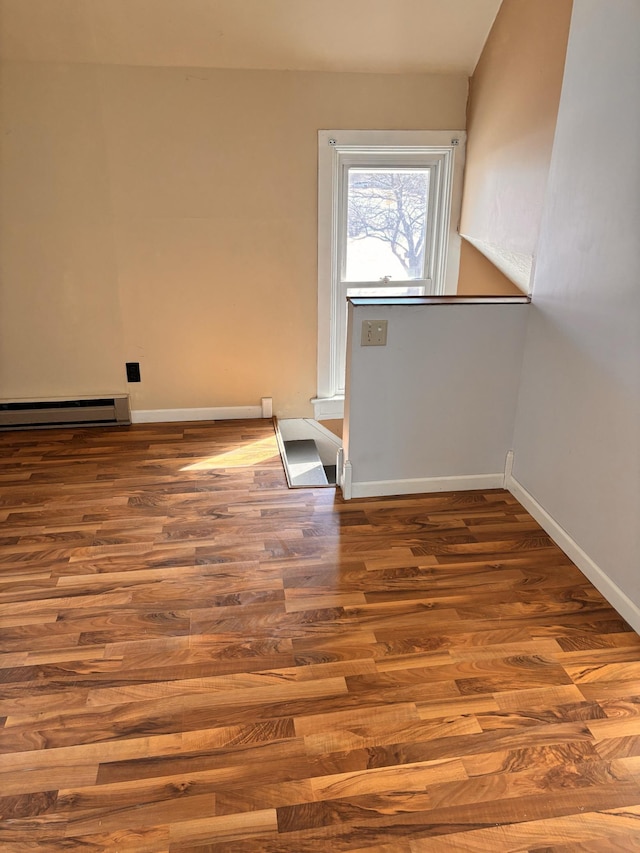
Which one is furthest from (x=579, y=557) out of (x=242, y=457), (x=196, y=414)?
(x=196, y=414)

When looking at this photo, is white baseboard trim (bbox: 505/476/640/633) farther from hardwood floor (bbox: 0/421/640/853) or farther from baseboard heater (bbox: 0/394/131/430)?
baseboard heater (bbox: 0/394/131/430)

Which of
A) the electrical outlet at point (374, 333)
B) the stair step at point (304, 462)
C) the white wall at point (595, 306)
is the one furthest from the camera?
the stair step at point (304, 462)

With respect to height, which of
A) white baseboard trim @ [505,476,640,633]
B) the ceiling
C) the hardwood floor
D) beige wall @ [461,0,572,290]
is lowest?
the hardwood floor

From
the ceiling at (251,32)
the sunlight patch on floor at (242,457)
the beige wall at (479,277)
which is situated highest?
the ceiling at (251,32)

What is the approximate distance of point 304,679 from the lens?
192 centimetres

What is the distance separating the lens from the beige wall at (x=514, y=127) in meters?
2.61

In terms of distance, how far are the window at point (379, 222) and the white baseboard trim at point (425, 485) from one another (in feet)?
3.80

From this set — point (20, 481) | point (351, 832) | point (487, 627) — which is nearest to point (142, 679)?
point (351, 832)

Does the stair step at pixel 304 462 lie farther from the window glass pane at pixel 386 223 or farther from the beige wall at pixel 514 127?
the beige wall at pixel 514 127

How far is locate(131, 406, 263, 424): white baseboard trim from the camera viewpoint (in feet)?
12.9

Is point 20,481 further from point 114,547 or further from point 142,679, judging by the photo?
point 142,679

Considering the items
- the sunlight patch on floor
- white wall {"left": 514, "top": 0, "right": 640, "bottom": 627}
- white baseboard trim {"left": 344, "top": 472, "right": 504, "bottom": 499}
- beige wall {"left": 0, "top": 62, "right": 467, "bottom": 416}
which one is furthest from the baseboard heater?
white wall {"left": 514, "top": 0, "right": 640, "bottom": 627}

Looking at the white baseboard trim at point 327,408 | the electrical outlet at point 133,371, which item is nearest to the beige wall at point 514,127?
the white baseboard trim at point 327,408

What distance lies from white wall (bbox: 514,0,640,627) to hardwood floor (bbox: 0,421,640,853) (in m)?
0.25
